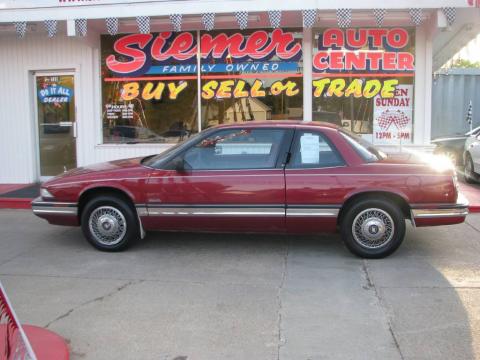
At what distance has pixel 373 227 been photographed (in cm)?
596

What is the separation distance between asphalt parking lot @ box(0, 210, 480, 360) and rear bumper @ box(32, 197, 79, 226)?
40 cm

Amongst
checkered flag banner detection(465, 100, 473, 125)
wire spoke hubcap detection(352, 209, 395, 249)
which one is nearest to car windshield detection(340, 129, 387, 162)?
wire spoke hubcap detection(352, 209, 395, 249)

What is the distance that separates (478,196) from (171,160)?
6.13 meters

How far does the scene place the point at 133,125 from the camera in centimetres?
1059

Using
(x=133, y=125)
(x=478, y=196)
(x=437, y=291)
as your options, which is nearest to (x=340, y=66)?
(x=478, y=196)

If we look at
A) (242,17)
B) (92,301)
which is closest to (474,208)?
(242,17)

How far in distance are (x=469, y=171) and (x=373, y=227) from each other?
6746 mm

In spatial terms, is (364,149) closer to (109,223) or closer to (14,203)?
(109,223)

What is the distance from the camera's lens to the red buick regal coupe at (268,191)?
5.91m

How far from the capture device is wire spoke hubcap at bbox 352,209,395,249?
5953 millimetres

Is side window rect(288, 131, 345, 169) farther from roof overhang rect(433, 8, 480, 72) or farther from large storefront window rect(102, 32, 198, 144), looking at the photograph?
large storefront window rect(102, 32, 198, 144)

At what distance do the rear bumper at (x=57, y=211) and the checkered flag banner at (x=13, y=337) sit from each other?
3.09 metres

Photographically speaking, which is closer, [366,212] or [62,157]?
[366,212]

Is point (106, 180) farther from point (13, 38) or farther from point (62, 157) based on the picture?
point (13, 38)
